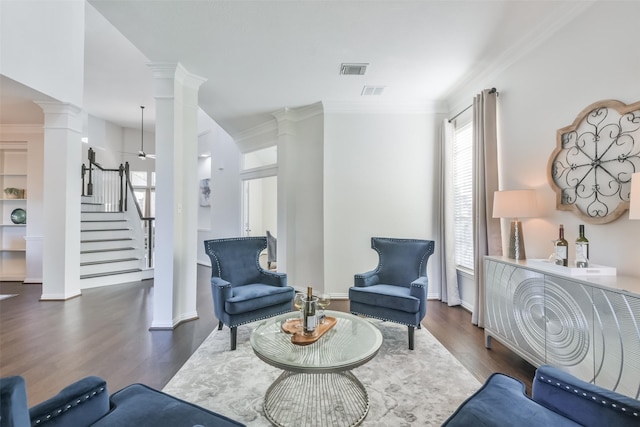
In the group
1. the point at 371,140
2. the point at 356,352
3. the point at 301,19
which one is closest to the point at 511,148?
the point at 371,140

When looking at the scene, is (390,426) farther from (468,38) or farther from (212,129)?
(212,129)

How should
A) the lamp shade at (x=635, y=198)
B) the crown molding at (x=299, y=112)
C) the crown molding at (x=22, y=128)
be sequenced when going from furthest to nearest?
the crown molding at (x=22, y=128), the crown molding at (x=299, y=112), the lamp shade at (x=635, y=198)

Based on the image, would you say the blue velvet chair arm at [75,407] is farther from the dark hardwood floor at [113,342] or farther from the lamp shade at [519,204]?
the lamp shade at [519,204]

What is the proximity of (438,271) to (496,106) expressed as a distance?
2.42m

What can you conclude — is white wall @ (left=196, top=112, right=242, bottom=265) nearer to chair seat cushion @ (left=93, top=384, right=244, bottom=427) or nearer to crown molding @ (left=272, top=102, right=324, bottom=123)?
crown molding @ (left=272, top=102, right=324, bottom=123)

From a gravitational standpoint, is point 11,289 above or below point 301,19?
below

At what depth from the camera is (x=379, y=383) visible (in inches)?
87.4

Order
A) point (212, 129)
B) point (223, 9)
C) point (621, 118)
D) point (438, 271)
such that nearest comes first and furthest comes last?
point (621, 118) < point (223, 9) < point (438, 271) < point (212, 129)

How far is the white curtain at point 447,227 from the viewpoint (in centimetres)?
416

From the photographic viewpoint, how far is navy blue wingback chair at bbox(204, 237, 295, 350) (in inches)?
111

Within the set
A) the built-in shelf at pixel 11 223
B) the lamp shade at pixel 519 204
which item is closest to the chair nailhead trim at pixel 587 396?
the lamp shade at pixel 519 204

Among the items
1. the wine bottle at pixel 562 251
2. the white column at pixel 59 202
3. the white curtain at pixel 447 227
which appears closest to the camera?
the wine bottle at pixel 562 251

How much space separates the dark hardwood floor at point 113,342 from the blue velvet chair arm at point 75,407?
117cm

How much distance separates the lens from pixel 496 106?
3334mm
